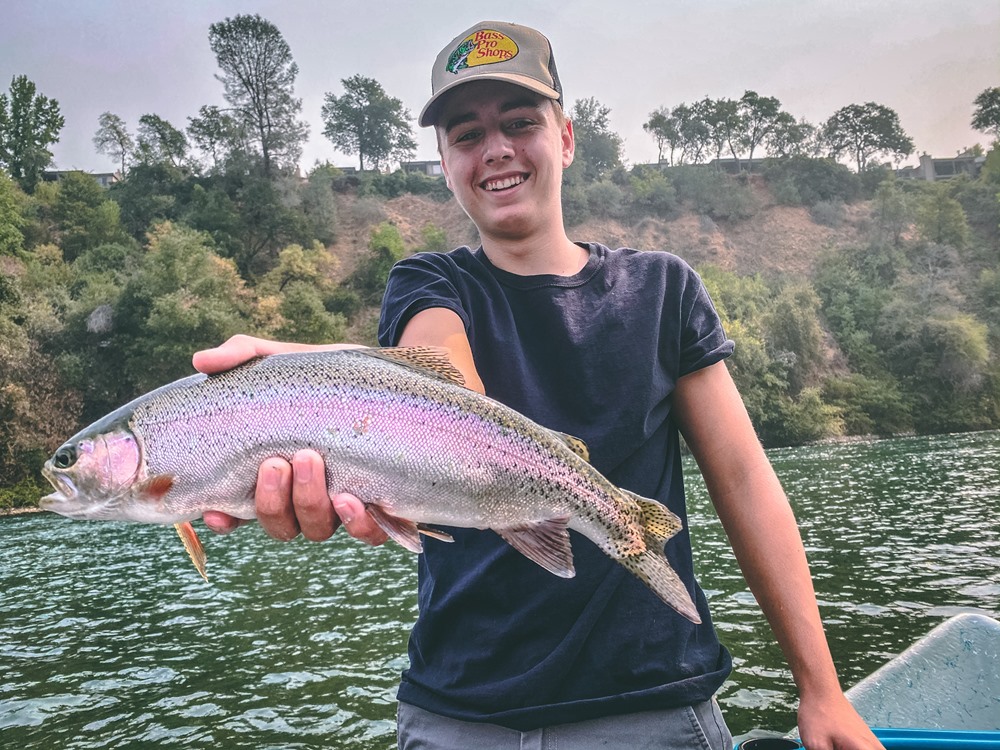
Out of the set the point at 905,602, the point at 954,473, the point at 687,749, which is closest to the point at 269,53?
the point at 954,473

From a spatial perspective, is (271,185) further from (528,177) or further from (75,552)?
(528,177)

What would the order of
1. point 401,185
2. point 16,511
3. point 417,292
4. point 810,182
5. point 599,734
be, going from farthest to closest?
1. point 810,182
2. point 401,185
3. point 16,511
4. point 417,292
5. point 599,734

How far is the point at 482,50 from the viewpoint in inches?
106

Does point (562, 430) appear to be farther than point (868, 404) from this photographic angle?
No

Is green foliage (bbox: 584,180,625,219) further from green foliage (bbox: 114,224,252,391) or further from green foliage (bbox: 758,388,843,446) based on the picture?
green foliage (bbox: 114,224,252,391)

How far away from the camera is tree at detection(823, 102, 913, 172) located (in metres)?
95.2

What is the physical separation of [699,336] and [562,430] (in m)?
0.66

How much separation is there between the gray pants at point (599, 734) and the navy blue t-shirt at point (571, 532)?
1.9 inches

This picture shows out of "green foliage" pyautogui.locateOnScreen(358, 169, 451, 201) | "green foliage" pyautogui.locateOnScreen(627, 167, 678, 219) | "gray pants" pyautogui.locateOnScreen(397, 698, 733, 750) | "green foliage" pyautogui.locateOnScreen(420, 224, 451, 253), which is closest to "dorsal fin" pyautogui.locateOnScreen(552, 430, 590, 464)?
"gray pants" pyautogui.locateOnScreen(397, 698, 733, 750)

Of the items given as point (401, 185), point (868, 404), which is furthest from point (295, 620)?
point (401, 185)

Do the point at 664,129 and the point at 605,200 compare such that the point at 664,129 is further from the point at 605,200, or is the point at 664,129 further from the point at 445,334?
the point at 445,334

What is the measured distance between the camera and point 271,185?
6712 centimetres

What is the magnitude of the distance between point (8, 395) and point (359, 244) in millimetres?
39135

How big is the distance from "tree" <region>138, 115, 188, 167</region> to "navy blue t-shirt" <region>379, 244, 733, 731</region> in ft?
258
